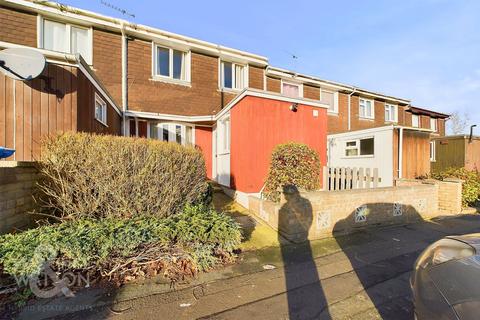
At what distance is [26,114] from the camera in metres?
5.16

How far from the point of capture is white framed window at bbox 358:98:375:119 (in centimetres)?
1769

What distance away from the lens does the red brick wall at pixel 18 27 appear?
895 cm

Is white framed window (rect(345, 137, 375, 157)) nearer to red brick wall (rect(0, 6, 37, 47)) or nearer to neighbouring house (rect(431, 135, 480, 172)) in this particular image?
neighbouring house (rect(431, 135, 480, 172))

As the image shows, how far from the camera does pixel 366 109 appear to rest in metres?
18.1

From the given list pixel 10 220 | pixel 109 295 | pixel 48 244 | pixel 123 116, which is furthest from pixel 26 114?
pixel 123 116

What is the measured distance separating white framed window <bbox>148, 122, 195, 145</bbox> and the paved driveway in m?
7.67

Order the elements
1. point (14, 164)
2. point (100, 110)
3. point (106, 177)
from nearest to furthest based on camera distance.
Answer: point (14, 164) < point (106, 177) < point (100, 110)

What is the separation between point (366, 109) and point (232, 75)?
418 inches

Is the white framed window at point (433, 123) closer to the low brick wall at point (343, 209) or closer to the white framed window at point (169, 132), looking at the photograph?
the low brick wall at point (343, 209)

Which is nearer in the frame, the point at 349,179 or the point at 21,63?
the point at 21,63

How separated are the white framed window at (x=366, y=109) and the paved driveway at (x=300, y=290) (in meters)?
14.3

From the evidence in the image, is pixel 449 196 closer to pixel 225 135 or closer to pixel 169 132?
pixel 225 135

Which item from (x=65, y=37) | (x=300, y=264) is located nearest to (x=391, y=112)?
(x=300, y=264)

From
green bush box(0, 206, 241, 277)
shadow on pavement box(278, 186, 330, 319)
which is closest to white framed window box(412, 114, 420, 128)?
shadow on pavement box(278, 186, 330, 319)
